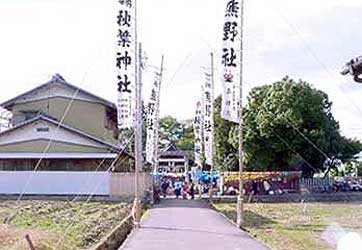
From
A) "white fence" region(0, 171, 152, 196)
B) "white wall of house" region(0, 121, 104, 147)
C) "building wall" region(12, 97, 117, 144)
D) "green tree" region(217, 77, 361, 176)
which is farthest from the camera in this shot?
"green tree" region(217, 77, 361, 176)

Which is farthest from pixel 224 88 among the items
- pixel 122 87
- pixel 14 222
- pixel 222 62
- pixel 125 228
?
pixel 14 222

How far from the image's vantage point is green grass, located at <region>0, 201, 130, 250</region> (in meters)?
16.5

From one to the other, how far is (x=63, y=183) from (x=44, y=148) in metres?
3.24

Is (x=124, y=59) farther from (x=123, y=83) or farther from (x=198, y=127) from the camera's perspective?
(x=198, y=127)

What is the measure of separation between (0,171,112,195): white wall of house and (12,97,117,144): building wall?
605cm

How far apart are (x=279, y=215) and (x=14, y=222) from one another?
12.0m

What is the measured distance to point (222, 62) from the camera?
2191 cm

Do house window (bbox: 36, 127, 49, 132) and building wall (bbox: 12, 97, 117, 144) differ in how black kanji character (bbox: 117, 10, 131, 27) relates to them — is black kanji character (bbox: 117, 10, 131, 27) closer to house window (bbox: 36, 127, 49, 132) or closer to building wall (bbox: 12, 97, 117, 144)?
house window (bbox: 36, 127, 49, 132)

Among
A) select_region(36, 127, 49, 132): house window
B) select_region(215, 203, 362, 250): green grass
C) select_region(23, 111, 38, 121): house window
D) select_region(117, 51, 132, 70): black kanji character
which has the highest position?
select_region(23, 111, 38, 121): house window

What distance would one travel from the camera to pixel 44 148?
41.0 metres

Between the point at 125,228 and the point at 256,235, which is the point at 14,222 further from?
the point at 256,235

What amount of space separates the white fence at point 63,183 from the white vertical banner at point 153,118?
2.90 meters

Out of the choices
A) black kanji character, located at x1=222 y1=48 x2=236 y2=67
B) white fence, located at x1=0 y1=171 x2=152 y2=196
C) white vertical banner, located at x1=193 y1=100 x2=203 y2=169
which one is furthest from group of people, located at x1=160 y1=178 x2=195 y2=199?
black kanji character, located at x1=222 y1=48 x2=236 y2=67

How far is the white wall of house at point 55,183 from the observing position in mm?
38469
